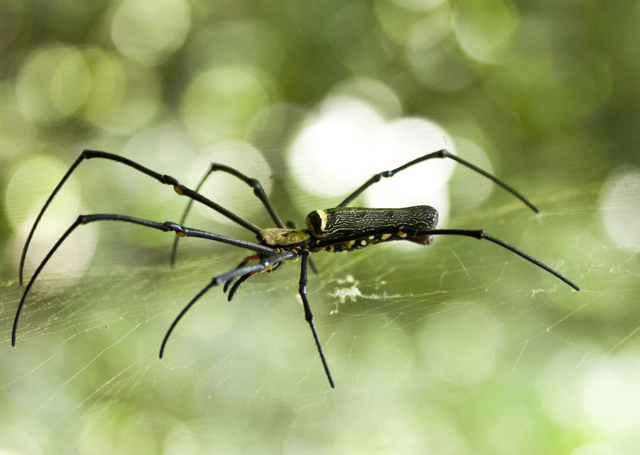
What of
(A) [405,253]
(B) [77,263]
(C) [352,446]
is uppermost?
(B) [77,263]

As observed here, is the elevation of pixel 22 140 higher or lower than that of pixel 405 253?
higher

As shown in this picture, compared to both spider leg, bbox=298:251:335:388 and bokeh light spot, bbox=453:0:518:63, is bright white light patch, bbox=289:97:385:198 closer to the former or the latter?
bokeh light spot, bbox=453:0:518:63

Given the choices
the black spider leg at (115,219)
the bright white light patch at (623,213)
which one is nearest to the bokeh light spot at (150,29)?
the black spider leg at (115,219)

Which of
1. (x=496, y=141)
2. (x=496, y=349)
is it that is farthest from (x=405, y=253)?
(x=496, y=141)

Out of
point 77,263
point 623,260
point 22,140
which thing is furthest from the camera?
point 22,140

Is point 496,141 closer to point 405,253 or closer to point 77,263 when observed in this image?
point 405,253

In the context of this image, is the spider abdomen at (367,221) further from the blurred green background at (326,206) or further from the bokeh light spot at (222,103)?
the bokeh light spot at (222,103)

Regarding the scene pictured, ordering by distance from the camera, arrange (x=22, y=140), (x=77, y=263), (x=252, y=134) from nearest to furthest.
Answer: (x=77, y=263) < (x=22, y=140) < (x=252, y=134)

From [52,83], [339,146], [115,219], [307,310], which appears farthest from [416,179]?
[52,83]
